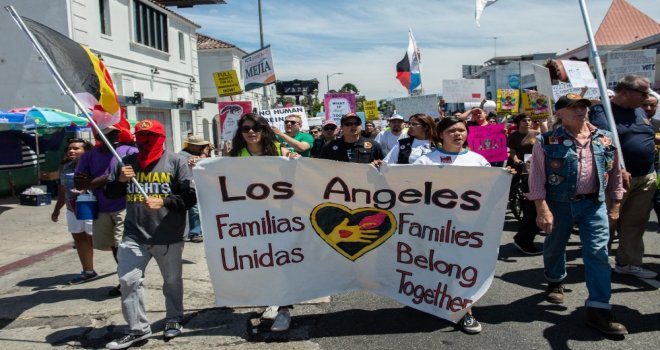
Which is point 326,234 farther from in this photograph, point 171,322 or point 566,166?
point 566,166

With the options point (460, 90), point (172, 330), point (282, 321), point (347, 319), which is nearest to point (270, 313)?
point (282, 321)

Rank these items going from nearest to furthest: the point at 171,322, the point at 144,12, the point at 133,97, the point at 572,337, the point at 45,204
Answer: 1. the point at 572,337
2. the point at 171,322
3. the point at 45,204
4. the point at 133,97
5. the point at 144,12

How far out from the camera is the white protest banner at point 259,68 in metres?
11.6

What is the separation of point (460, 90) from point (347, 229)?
8223mm

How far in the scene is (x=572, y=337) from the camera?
3.89 meters

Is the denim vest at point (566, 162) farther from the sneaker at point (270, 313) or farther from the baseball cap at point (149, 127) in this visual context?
the baseball cap at point (149, 127)

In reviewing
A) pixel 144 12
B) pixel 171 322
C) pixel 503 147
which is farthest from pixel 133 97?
pixel 171 322

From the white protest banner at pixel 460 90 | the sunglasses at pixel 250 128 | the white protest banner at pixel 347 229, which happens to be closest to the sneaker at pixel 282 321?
the white protest banner at pixel 347 229

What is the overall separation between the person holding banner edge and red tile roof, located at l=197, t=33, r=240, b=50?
34481mm

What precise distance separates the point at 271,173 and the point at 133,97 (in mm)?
17402

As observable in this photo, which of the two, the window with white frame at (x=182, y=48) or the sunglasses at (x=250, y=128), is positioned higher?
the window with white frame at (x=182, y=48)

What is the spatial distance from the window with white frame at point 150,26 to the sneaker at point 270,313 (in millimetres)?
18973

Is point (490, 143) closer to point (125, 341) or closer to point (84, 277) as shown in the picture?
point (84, 277)

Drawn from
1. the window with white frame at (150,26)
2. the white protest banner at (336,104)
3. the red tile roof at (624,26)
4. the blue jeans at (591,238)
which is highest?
the red tile roof at (624,26)
